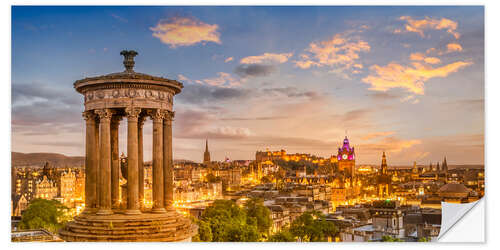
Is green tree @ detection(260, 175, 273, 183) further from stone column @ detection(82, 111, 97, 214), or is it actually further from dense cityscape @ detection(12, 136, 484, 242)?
stone column @ detection(82, 111, 97, 214)

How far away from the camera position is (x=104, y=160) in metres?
10.1

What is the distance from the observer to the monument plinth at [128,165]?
973 centimetres

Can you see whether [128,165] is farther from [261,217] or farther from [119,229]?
[261,217]

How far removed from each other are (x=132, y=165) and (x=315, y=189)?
57911 millimetres

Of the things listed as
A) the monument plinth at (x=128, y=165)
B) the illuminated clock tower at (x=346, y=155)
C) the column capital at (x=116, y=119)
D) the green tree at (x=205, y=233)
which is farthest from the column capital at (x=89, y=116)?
the illuminated clock tower at (x=346, y=155)

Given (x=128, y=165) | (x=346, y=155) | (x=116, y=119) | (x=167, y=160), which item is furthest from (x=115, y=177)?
(x=346, y=155)

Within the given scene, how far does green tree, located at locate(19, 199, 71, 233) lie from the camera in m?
19.2

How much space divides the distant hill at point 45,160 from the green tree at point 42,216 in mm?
4434

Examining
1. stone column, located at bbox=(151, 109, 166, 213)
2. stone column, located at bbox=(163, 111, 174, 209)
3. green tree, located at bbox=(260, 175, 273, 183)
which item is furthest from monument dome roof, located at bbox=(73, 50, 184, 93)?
green tree, located at bbox=(260, 175, 273, 183)

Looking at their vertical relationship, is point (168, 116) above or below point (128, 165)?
above

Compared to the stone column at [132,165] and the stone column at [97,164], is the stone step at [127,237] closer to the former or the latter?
the stone column at [132,165]

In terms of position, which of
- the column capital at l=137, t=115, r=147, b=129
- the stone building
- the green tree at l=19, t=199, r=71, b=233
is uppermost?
the column capital at l=137, t=115, r=147, b=129

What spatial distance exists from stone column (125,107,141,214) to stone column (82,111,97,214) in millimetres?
925

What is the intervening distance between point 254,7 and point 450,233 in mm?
6820
